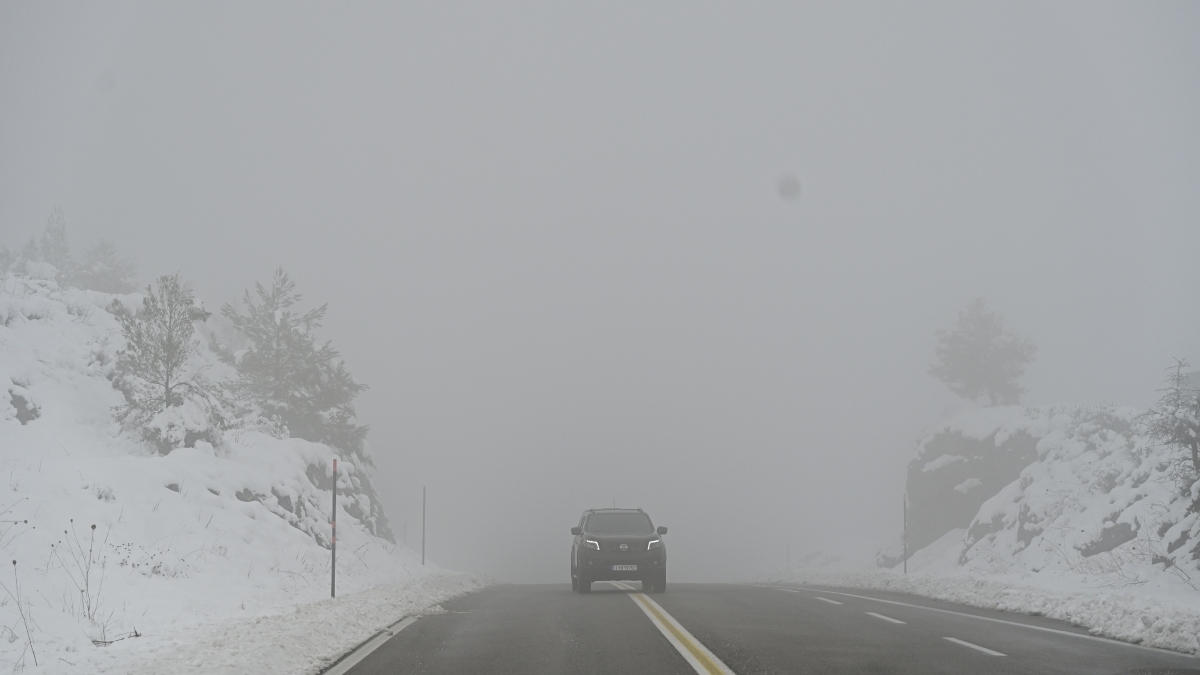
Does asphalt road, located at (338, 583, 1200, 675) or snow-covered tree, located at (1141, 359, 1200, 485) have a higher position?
snow-covered tree, located at (1141, 359, 1200, 485)

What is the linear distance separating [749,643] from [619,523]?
11.6 m

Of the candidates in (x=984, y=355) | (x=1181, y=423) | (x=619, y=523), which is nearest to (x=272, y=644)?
(x=619, y=523)

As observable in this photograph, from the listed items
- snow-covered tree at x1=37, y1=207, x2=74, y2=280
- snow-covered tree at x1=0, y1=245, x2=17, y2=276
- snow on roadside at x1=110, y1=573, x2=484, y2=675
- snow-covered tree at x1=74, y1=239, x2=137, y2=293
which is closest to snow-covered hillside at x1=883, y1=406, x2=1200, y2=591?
snow on roadside at x1=110, y1=573, x2=484, y2=675

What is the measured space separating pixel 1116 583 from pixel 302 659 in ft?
61.3

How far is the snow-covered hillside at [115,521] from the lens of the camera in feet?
41.6

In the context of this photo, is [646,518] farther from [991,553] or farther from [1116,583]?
[991,553]

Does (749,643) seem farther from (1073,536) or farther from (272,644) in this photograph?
(1073,536)

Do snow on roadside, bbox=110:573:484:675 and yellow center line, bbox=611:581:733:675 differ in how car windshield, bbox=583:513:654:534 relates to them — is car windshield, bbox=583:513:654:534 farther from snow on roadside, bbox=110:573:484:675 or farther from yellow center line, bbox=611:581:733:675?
snow on roadside, bbox=110:573:484:675

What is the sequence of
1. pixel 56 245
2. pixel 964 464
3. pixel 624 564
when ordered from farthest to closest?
pixel 56 245 < pixel 964 464 < pixel 624 564

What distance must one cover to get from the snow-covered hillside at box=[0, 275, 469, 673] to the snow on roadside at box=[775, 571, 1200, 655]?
9.55 metres

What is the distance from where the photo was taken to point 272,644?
10.0m

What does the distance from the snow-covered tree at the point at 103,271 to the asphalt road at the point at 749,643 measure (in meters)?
64.2

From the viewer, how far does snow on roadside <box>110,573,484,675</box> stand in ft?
29.3

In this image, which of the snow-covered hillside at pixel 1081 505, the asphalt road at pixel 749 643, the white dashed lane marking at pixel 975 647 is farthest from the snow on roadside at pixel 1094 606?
the snow-covered hillside at pixel 1081 505
